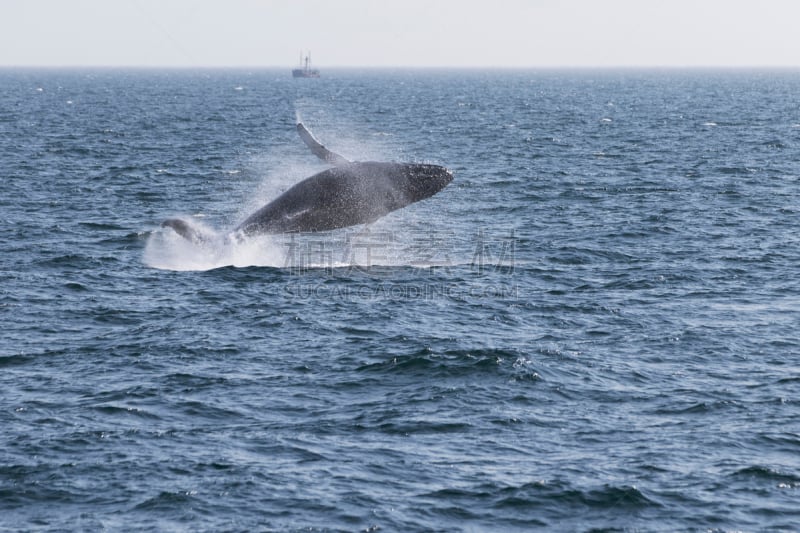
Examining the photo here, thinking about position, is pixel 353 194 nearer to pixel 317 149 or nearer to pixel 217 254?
pixel 317 149

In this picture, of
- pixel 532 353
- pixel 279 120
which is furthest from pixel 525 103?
pixel 532 353

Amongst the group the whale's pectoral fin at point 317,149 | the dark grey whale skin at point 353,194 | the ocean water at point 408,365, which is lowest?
the ocean water at point 408,365

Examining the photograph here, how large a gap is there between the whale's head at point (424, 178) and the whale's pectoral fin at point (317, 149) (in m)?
1.86

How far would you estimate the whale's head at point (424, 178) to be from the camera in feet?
101

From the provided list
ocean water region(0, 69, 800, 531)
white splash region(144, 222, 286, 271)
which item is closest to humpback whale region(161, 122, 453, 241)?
ocean water region(0, 69, 800, 531)

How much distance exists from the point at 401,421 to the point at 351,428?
3.96 feet

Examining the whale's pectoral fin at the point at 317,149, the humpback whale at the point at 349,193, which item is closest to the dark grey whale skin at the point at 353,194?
the humpback whale at the point at 349,193

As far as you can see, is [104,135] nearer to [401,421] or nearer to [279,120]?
[279,120]

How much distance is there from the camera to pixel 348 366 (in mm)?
27828

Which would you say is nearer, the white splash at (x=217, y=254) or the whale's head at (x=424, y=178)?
the whale's head at (x=424, y=178)

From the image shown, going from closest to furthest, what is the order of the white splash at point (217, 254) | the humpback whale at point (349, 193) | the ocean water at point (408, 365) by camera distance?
the ocean water at point (408, 365), the humpback whale at point (349, 193), the white splash at point (217, 254)

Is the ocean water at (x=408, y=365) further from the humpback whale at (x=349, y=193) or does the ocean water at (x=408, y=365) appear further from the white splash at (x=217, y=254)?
the humpback whale at (x=349, y=193)

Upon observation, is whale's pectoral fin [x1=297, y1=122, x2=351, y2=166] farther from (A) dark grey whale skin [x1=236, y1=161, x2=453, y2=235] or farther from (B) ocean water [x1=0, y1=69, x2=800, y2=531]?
(B) ocean water [x1=0, y1=69, x2=800, y2=531]

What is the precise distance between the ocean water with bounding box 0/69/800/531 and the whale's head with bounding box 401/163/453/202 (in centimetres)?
414
